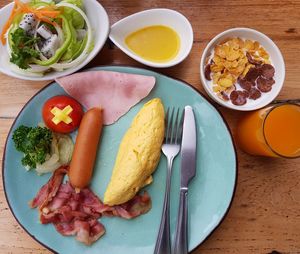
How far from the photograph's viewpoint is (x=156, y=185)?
1474 mm

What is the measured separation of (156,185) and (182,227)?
0.18 m

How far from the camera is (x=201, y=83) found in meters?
1.53

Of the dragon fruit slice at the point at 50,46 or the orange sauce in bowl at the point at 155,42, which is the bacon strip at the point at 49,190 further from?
the orange sauce in bowl at the point at 155,42

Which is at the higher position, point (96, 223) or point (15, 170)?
point (15, 170)

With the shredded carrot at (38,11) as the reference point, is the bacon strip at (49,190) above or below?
below

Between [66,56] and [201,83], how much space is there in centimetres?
51

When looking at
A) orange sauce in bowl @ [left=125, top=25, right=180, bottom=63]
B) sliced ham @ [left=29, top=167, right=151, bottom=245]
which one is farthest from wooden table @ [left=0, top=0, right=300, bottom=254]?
sliced ham @ [left=29, top=167, right=151, bottom=245]

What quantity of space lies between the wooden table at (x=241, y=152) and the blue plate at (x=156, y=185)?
0.32 feet

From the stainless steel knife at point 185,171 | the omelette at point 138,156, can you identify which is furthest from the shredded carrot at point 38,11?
the stainless steel knife at point 185,171

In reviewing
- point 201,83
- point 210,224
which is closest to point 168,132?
point 201,83

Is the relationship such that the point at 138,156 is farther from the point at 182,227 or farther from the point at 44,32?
the point at 44,32

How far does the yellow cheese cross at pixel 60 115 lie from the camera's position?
55.5 inches

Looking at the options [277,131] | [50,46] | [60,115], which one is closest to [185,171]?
[277,131]

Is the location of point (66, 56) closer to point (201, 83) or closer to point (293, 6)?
point (201, 83)
